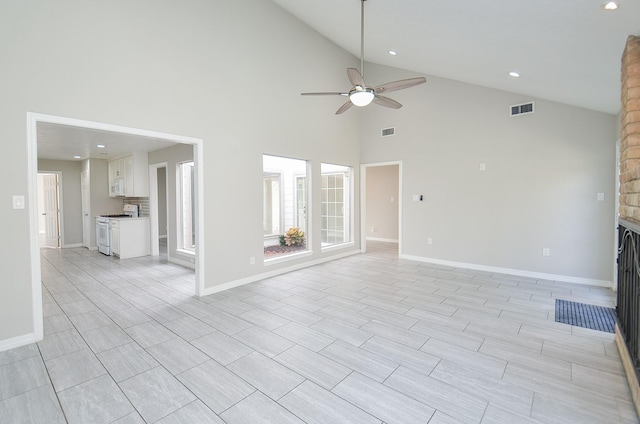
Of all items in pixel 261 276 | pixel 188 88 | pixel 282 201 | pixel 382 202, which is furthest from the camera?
pixel 382 202

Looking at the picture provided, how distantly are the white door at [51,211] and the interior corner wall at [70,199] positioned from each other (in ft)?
0.88

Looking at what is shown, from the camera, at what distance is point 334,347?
106 inches

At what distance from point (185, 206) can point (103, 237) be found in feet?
9.34

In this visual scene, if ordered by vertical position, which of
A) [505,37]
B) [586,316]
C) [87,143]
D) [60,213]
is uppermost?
[505,37]

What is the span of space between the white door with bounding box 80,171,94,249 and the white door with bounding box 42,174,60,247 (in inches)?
24.7

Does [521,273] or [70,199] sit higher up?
[70,199]

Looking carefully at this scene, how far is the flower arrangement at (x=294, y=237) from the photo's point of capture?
750cm

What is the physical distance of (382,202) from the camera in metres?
9.24

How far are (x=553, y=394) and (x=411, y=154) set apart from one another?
16.6ft

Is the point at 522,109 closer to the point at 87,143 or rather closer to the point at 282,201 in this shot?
the point at 282,201

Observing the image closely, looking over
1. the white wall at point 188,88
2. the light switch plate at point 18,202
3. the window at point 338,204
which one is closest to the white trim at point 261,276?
the white wall at point 188,88

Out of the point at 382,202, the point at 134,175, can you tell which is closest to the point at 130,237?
the point at 134,175

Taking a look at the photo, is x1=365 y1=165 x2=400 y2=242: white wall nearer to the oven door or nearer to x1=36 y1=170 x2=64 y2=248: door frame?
the oven door

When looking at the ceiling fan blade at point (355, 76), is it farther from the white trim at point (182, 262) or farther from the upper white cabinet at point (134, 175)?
the upper white cabinet at point (134, 175)
